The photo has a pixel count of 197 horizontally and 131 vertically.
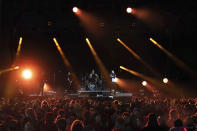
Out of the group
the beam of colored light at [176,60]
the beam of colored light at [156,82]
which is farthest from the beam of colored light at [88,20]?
the beam of colored light at [156,82]

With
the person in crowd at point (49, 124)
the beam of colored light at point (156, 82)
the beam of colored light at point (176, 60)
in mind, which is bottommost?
the person in crowd at point (49, 124)

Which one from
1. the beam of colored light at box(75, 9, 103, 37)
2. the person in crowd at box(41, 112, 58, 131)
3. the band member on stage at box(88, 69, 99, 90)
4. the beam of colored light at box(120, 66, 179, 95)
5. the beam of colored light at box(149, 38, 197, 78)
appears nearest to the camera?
the person in crowd at box(41, 112, 58, 131)

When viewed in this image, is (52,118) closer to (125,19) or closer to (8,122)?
(8,122)

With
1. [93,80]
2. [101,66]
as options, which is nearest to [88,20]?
[101,66]

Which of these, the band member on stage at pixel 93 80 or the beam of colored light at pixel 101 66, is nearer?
the beam of colored light at pixel 101 66

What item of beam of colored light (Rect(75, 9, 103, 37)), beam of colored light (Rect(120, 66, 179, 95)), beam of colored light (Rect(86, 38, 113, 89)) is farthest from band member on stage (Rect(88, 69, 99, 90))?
beam of colored light (Rect(75, 9, 103, 37))

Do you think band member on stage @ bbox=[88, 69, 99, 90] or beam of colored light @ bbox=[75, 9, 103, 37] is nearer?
beam of colored light @ bbox=[75, 9, 103, 37]

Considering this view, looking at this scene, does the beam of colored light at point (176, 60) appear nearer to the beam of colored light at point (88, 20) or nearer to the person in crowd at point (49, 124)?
the beam of colored light at point (88, 20)

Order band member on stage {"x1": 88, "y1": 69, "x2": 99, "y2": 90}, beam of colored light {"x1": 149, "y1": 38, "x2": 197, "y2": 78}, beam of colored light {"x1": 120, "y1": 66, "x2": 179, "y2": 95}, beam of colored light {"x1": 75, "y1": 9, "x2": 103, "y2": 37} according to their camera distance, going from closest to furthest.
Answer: beam of colored light {"x1": 75, "y1": 9, "x2": 103, "y2": 37}
beam of colored light {"x1": 149, "y1": 38, "x2": 197, "y2": 78}
beam of colored light {"x1": 120, "y1": 66, "x2": 179, "y2": 95}
band member on stage {"x1": 88, "y1": 69, "x2": 99, "y2": 90}

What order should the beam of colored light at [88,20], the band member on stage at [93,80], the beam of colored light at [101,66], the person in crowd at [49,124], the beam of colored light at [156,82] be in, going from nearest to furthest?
the person in crowd at [49,124], the beam of colored light at [88,20], the beam of colored light at [156,82], the beam of colored light at [101,66], the band member on stage at [93,80]

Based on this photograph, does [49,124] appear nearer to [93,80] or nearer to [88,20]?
[88,20]

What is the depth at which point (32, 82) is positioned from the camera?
29.3 metres

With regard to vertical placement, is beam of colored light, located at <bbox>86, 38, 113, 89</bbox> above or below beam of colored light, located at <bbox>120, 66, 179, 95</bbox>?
above

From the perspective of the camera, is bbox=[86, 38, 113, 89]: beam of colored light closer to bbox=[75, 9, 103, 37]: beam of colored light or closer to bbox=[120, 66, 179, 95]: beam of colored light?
bbox=[120, 66, 179, 95]: beam of colored light
